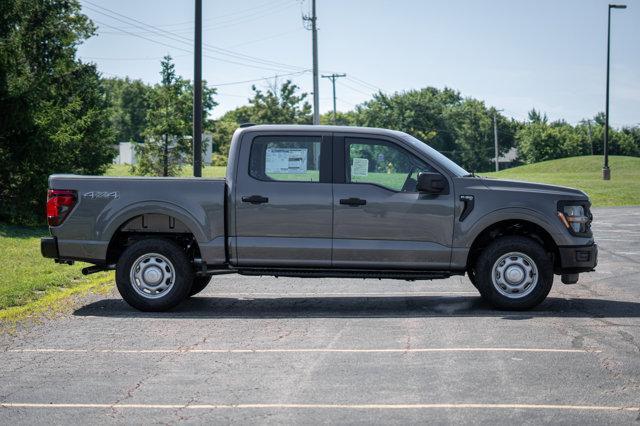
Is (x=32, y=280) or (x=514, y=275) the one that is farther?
(x=32, y=280)

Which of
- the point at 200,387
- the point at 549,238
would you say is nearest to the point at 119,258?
the point at 200,387

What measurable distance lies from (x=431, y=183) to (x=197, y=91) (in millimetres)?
13548

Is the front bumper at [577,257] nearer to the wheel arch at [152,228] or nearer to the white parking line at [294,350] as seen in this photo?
the white parking line at [294,350]

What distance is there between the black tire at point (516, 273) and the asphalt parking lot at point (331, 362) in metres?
0.16

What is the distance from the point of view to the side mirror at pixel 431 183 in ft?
31.2

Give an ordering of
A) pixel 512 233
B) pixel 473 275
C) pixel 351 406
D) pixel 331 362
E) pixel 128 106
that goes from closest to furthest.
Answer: pixel 351 406, pixel 331 362, pixel 512 233, pixel 473 275, pixel 128 106

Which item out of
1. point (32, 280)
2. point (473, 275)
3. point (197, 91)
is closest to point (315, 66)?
point (197, 91)

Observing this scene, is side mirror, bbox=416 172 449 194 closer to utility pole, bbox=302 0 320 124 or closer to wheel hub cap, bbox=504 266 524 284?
wheel hub cap, bbox=504 266 524 284

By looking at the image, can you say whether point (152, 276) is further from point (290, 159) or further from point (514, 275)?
point (514, 275)

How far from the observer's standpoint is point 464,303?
10.4 metres

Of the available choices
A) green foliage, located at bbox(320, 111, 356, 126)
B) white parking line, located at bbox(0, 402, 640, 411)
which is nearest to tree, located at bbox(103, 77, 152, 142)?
green foliage, located at bbox(320, 111, 356, 126)

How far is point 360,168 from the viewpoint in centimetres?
984

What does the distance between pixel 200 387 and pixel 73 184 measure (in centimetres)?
439

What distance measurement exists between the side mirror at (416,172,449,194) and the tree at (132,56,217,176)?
27.8m
